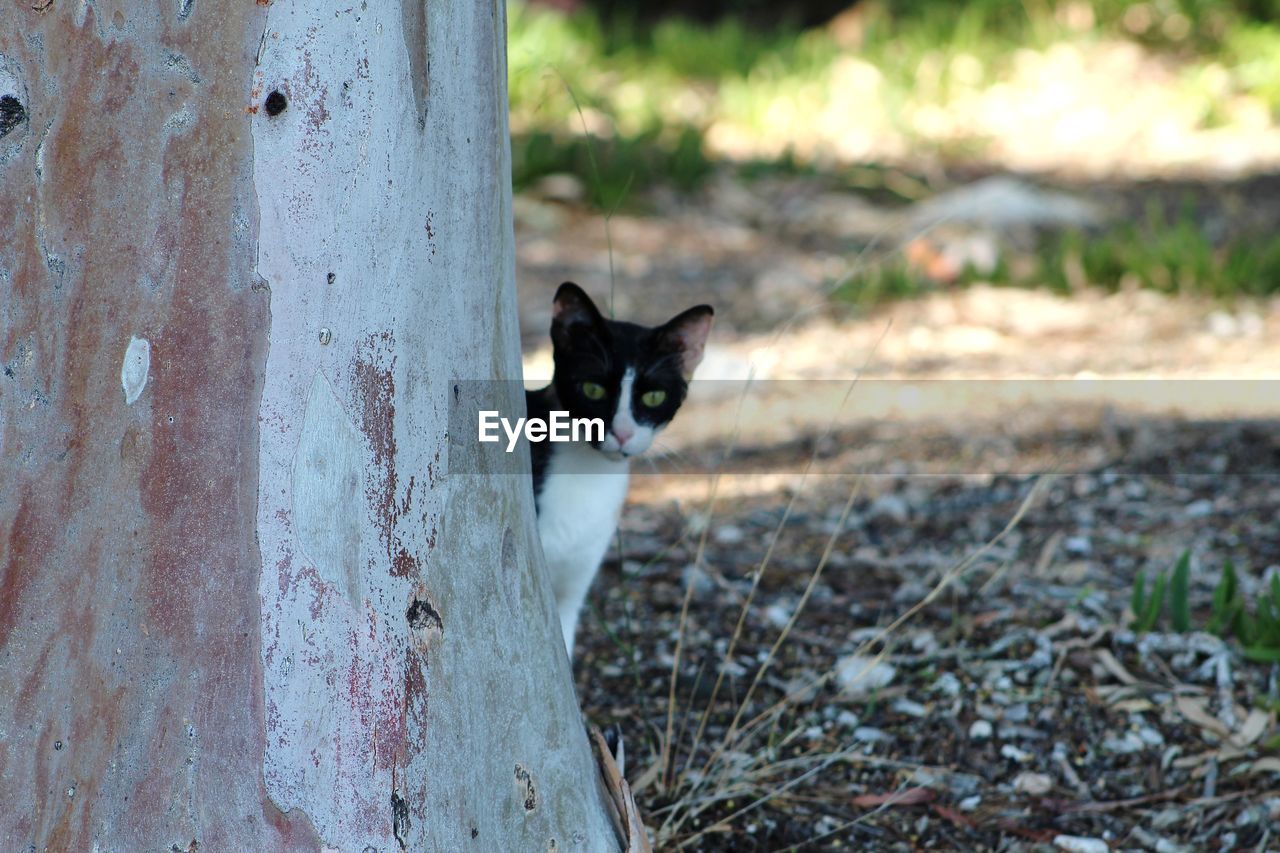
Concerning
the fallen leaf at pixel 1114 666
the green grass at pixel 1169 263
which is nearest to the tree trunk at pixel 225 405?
the fallen leaf at pixel 1114 666

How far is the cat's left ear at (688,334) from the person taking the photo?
2413 mm

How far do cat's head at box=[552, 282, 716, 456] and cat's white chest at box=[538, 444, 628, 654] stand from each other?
0.24ft

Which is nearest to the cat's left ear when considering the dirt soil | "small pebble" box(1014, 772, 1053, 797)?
the dirt soil

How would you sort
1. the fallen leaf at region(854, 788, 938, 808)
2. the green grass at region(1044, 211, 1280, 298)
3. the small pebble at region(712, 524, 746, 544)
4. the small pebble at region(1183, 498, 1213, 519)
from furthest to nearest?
the green grass at region(1044, 211, 1280, 298), the small pebble at region(712, 524, 746, 544), the small pebble at region(1183, 498, 1213, 519), the fallen leaf at region(854, 788, 938, 808)

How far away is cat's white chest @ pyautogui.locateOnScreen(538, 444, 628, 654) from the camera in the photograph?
2.44 metres

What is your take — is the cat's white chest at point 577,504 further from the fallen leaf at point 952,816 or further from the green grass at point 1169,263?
the green grass at point 1169,263

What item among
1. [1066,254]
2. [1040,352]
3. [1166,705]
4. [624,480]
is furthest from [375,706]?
[1066,254]

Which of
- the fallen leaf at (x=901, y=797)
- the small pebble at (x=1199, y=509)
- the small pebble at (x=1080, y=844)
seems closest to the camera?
the small pebble at (x=1080, y=844)

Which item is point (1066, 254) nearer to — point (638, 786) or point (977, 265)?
point (977, 265)

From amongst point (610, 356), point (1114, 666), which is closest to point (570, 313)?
point (610, 356)

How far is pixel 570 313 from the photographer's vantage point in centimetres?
243

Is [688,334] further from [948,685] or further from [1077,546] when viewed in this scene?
[1077,546]

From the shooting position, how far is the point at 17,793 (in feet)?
4.82

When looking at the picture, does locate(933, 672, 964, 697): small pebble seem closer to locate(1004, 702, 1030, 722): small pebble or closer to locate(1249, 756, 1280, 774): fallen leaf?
locate(1004, 702, 1030, 722): small pebble
